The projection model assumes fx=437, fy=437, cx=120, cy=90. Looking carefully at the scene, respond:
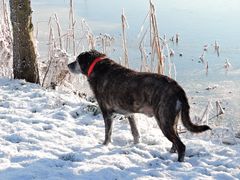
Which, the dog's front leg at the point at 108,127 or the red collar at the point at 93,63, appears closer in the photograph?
the dog's front leg at the point at 108,127

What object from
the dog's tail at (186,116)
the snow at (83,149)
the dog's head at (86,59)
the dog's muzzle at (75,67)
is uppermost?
the dog's head at (86,59)

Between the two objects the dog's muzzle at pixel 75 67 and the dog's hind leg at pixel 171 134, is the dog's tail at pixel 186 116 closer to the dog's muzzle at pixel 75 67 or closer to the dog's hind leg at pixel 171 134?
the dog's hind leg at pixel 171 134

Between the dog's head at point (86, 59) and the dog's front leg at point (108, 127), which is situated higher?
the dog's head at point (86, 59)

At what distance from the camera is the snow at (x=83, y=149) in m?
4.86

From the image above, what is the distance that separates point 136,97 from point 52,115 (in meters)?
2.01

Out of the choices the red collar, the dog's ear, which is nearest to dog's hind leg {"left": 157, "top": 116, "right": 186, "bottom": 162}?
the red collar

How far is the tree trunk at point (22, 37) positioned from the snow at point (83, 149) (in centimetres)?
75

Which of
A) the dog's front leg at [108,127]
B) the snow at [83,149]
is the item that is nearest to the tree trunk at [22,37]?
the snow at [83,149]

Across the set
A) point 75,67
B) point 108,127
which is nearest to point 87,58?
point 75,67

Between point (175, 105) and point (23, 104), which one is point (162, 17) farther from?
point (175, 105)

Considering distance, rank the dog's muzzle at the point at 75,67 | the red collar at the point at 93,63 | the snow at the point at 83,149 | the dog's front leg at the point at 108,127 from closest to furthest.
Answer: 1. the snow at the point at 83,149
2. the dog's front leg at the point at 108,127
3. the red collar at the point at 93,63
4. the dog's muzzle at the point at 75,67

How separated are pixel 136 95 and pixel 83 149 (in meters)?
0.99

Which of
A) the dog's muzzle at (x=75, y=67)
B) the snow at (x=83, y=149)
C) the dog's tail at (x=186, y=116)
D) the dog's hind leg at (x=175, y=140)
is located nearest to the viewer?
the snow at (x=83, y=149)

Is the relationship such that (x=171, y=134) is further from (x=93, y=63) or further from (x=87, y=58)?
(x=87, y=58)
